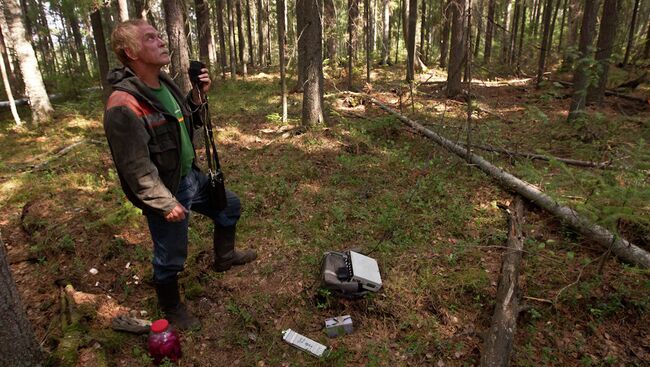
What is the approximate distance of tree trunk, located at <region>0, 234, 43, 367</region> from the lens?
2480 millimetres

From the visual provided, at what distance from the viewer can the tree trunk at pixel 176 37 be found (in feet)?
26.7

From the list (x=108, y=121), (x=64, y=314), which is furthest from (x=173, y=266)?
(x=108, y=121)

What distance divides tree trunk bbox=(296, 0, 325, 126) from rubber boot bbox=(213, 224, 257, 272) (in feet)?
18.8

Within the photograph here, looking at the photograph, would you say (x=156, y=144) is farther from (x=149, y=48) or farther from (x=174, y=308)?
(x=174, y=308)

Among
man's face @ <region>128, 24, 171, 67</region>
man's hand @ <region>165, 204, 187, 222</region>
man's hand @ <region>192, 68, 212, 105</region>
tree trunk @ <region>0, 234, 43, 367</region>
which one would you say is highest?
man's face @ <region>128, 24, 171, 67</region>

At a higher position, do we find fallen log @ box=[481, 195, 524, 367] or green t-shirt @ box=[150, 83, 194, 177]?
green t-shirt @ box=[150, 83, 194, 177]

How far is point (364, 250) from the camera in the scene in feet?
15.6

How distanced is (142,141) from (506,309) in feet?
11.9

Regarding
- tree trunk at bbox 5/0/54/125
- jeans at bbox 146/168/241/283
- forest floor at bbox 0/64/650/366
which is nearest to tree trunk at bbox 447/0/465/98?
forest floor at bbox 0/64/650/366

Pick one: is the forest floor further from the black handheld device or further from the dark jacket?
the black handheld device

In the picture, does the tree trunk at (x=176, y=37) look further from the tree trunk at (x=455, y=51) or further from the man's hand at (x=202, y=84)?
the tree trunk at (x=455, y=51)

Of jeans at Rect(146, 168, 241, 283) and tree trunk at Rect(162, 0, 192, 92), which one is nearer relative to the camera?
jeans at Rect(146, 168, 241, 283)

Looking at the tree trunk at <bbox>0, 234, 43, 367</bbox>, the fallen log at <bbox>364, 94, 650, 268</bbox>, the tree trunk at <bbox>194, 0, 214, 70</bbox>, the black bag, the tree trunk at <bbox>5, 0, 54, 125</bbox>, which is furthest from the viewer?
the tree trunk at <bbox>194, 0, 214, 70</bbox>

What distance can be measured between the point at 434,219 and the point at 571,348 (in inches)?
95.9
